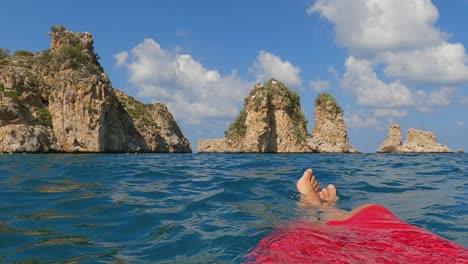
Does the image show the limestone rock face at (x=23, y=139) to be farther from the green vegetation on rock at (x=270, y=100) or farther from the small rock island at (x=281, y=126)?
the green vegetation on rock at (x=270, y=100)

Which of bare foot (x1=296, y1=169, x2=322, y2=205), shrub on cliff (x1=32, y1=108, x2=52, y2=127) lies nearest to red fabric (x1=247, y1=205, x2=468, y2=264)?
bare foot (x1=296, y1=169, x2=322, y2=205)

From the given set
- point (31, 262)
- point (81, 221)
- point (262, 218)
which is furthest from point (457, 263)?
point (81, 221)

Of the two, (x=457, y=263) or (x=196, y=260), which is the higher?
(x=457, y=263)

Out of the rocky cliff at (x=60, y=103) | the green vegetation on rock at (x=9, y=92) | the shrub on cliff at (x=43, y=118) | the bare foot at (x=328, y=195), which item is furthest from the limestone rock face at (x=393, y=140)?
the bare foot at (x=328, y=195)

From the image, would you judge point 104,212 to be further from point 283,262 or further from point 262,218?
point 283,262

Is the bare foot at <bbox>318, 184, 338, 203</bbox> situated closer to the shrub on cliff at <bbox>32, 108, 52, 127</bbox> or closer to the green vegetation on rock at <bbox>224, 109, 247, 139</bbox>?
the shrub on cliff at <bbox>32, 108, 52, 127</bbox>

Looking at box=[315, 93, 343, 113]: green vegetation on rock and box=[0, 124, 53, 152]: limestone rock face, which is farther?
box=[315, 93, 343, 113]: green vegetation on rock

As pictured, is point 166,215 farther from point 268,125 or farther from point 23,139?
point 268,125

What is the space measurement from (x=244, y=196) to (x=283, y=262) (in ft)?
11.3

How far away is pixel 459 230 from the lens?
3.77m

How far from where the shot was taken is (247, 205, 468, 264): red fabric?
228 cm

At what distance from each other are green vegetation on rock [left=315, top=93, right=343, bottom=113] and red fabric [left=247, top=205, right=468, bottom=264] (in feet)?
174

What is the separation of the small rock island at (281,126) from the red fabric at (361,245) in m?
44.0

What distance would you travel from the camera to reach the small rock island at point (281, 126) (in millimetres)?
47969
